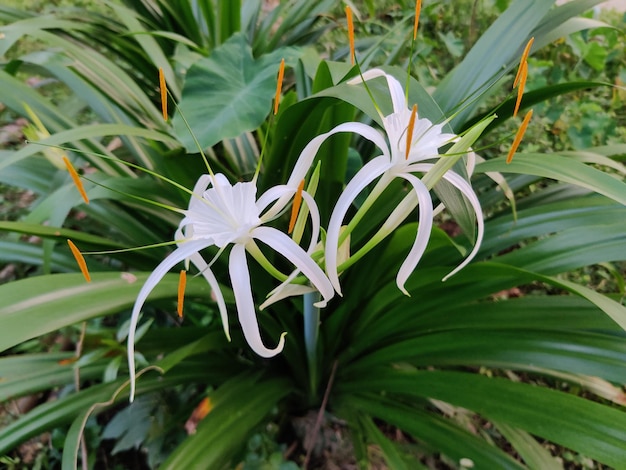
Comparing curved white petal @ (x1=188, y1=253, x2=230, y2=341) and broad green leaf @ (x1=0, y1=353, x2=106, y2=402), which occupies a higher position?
curved white petal @ (x1=188, y1=253, x2=230, y2=341)

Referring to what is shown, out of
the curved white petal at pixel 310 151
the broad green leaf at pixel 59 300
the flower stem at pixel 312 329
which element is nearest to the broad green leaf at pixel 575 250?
the flower stem at pixel 312 329

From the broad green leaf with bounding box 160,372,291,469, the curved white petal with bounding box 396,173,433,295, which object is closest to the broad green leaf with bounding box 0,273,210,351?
the broad green leaf with bounding box 160,372,291,469

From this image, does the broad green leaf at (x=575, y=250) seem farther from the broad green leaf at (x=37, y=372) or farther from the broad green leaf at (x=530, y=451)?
the broad green leaf at (x=37, y=372)

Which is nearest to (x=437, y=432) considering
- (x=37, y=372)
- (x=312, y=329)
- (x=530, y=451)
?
(x=530, y=451)

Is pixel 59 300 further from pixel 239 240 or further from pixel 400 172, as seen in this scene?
pixel 400 172

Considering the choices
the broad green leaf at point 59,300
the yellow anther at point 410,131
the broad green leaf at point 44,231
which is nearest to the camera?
the yellow anther at point 410,131

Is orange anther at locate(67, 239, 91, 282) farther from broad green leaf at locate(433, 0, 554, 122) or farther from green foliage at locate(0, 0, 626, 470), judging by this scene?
broad green leaf at locate(433, 0, 554, 122)
